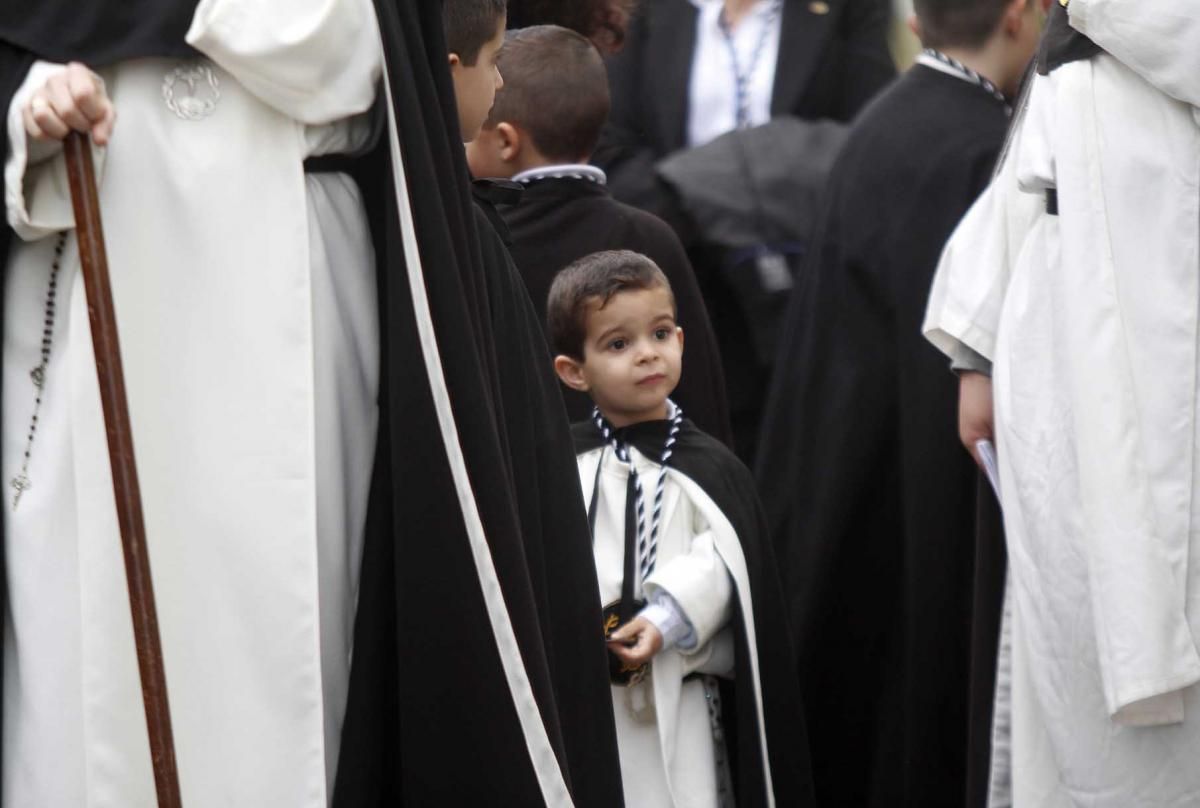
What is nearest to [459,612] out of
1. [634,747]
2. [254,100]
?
[254,100]

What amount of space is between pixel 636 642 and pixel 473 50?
1.12m

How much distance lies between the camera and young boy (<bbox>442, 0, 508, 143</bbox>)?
148 inches

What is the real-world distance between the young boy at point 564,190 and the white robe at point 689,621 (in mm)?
569

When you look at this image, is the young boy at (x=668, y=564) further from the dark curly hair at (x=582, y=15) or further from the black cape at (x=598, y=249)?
the dark curly hair at (x=582, y=15)

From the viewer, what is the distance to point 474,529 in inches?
128

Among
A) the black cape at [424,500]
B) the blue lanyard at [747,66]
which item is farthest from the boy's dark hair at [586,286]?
the blue lanyard at [747,66]

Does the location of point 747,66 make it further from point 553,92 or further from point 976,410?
point 976,410

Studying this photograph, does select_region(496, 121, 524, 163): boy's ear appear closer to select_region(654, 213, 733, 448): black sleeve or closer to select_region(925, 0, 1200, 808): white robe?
select_region(654, 213, 733, 448): black sleeve

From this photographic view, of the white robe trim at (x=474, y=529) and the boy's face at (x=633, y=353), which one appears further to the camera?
the boy's face at (x=633, y=353)

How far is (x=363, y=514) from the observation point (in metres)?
3.36

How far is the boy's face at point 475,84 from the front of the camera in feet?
12.4

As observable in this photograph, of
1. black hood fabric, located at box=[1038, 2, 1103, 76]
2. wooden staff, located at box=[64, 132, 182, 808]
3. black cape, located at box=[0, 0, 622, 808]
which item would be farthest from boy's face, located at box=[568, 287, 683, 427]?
wooden staff, located at box=[64, 132, 182, 808]

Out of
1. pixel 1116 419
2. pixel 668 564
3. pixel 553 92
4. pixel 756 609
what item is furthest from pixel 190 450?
pixel 553 92

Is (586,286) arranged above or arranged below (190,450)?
above
